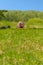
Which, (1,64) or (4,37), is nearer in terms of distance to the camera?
(1,64)

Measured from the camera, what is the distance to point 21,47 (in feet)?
75.5

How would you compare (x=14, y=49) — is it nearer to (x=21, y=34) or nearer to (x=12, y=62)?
(x=12, y=62)

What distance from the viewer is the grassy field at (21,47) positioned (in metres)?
18.2

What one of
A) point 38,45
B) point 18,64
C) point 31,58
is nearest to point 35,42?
point 38,45

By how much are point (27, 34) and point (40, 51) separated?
7.51m

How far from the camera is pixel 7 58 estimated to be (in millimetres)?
18812

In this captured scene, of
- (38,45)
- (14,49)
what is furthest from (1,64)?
(38,45)

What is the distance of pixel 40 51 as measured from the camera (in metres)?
21.8

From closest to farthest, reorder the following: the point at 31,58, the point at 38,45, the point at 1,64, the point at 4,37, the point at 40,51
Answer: the point at 1,64 → the point at 31,58 → the point at 40,51 → the point at 38,45 → the point at 4,37

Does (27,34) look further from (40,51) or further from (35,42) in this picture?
(40,51)

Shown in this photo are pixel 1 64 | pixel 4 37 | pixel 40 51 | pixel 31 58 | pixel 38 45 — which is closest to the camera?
pixel 1 64

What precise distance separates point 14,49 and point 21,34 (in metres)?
7.13

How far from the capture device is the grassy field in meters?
18.2

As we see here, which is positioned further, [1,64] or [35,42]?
[35,42]
